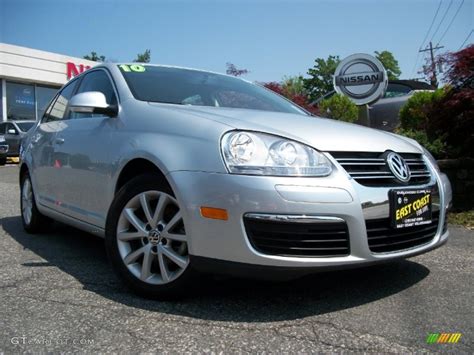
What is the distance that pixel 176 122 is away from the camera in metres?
2.90

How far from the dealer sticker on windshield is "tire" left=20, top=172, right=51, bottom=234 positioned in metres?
3.51

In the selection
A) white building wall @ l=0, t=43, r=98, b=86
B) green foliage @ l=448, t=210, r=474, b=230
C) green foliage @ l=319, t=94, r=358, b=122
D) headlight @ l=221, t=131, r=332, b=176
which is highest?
white building wall @ l=0, t=43, r=98, b=86

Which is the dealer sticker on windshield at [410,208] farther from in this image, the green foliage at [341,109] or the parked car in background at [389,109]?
the green foliage at [341,109]

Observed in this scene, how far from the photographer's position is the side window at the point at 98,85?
12.1 ft

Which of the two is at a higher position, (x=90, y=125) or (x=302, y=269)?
(x=90, y=125)

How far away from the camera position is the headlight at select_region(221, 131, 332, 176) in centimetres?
253

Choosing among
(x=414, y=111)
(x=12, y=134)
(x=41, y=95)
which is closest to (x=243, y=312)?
(x=414, y=111)

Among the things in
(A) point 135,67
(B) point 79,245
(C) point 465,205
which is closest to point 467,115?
(C) point 465,205

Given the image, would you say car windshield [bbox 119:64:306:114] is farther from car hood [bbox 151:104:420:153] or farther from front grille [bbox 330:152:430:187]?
front grille [bbox 330:152:430:187]

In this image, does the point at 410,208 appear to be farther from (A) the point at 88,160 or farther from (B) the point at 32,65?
(B) the point at 32,65

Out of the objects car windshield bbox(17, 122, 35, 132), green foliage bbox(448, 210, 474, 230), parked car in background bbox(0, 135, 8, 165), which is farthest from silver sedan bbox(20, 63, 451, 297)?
car windshield bbox(17, 122, 35, 132)

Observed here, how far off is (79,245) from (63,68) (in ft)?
63.1

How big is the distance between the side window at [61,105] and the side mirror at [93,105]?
1.09m

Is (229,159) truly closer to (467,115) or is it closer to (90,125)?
(90,125)
